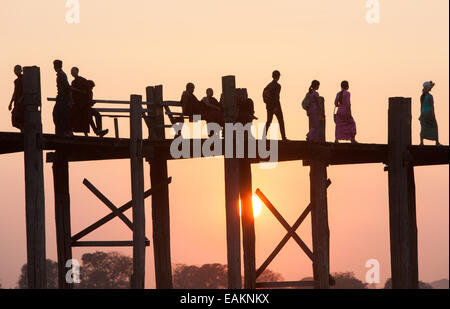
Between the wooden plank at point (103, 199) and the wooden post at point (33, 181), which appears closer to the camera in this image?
the wooden post at point (33, 181)

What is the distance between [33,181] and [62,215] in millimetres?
3764

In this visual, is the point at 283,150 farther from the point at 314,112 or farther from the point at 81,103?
the point at 81,103

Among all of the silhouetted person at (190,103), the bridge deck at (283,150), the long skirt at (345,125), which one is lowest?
the bridge deck at (283,150)

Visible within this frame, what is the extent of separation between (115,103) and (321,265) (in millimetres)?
5130

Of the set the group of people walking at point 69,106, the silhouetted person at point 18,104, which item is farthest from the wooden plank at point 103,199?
the silhouetted person at point 18,104

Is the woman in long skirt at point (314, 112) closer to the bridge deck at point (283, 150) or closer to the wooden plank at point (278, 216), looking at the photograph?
the bridge deck at point (283, 150)

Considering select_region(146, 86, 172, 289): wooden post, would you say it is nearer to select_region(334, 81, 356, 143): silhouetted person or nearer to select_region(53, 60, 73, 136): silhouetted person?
select_region(53, 60, 73, 136): silhouetted person

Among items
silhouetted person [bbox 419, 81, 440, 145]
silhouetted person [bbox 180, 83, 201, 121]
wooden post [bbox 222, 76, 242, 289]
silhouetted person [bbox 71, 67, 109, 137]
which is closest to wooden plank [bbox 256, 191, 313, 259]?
wooden post [bbox 222, 76, 242, 289]

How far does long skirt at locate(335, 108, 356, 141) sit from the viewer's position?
28078mm

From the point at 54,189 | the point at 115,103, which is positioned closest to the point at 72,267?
the point at 54,189

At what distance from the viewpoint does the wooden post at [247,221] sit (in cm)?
2852

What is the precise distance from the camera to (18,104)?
83.9 ft

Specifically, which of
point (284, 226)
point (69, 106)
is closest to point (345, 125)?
point (284, 226)

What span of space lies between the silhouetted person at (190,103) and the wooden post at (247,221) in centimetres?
200
